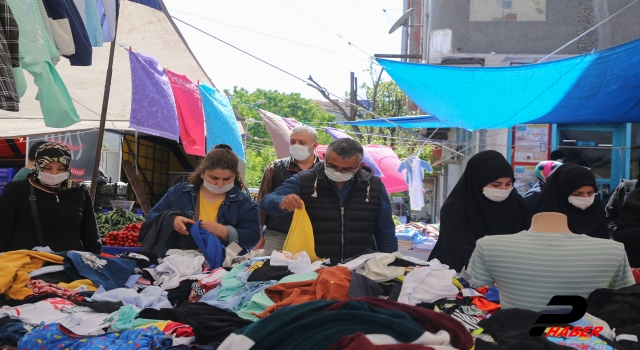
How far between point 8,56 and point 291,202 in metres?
1.76

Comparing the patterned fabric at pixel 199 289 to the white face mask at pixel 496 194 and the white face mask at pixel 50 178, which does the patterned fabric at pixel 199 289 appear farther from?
the white face mask at pixel 496 194

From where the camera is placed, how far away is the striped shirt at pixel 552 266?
255 cm

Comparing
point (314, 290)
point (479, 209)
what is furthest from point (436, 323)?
point (479, 209)

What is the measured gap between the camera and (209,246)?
11.8ft

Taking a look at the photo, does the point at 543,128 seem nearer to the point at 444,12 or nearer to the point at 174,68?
the point at 444,12

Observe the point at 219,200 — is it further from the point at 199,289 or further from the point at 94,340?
the point at 94,340

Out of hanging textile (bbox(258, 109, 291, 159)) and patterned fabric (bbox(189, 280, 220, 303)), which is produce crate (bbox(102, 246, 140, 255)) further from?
hanging textile (bbox(258, 109, 291, 159))

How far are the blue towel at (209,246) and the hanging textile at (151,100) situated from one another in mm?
2673

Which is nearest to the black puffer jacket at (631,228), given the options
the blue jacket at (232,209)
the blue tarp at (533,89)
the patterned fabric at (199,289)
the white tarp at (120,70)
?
the blue tarp at (533,89)

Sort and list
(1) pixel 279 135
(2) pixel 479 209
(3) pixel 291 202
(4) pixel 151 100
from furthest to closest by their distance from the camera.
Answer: (1) pixel 279 135 → (4) pixel 151 100 → (2) pixel 479 209 → (3) pixel 291 202

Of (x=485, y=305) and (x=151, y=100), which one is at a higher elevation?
(x=151, y=100)

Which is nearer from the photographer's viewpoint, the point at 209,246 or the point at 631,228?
the point at 209,246

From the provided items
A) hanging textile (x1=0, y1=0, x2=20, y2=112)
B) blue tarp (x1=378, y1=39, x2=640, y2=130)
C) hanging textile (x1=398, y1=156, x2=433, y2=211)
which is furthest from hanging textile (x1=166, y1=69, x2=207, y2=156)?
hanging textile (x1=398, y1=156, x2=433, y2=211)

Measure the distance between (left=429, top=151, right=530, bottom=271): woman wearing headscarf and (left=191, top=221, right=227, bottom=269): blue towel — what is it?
136 centimetres
